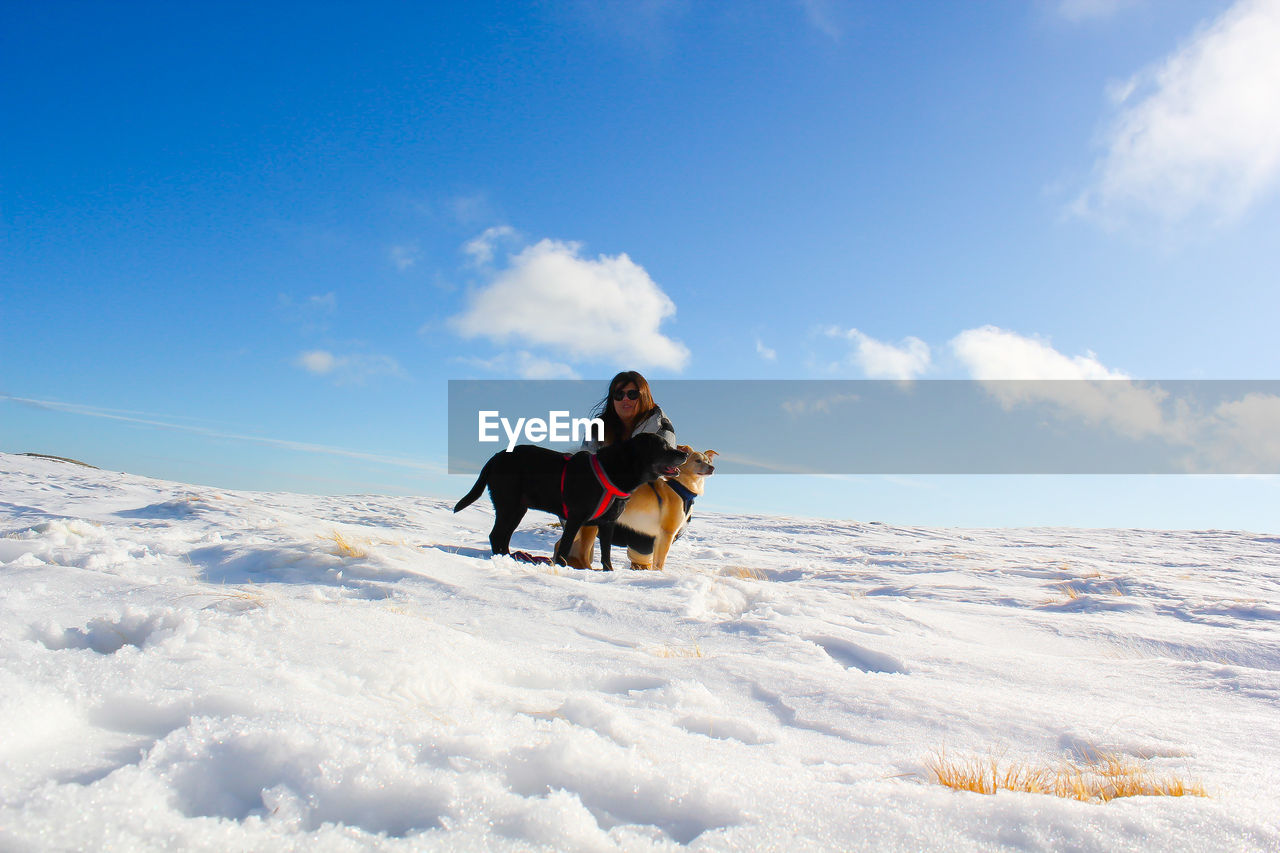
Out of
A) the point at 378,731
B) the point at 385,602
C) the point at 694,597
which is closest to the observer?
the point at 378,731

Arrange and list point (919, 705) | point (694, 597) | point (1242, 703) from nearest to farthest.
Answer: point (919, 705) → point (1242, 703) → point (694, 597)

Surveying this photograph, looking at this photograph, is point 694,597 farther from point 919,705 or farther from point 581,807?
point 581,807

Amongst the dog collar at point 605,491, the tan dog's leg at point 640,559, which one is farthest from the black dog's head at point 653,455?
the tan dog's leg at point 640,559

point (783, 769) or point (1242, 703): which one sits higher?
point (783, 769)

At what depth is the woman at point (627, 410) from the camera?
6062 mm

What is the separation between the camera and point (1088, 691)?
2.23m

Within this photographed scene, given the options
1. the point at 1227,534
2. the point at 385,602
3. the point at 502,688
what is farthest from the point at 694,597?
the point at 1227,534

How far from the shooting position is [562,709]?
4.75ft

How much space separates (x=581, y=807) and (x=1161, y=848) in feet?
2.80

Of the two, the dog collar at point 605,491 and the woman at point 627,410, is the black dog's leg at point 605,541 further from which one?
the woman at point 627,410

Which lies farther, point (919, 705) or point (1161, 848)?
point (919, 705)

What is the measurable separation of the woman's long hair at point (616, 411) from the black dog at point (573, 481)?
0.85 m

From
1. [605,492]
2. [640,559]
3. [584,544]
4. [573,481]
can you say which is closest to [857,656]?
[605,492]

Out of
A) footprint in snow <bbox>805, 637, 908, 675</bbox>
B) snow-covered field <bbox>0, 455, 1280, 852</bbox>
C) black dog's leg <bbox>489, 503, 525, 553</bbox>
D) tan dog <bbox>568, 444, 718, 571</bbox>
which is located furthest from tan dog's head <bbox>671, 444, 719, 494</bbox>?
footprint in snow <bbox>805, 637, 908, 675</bbox>
